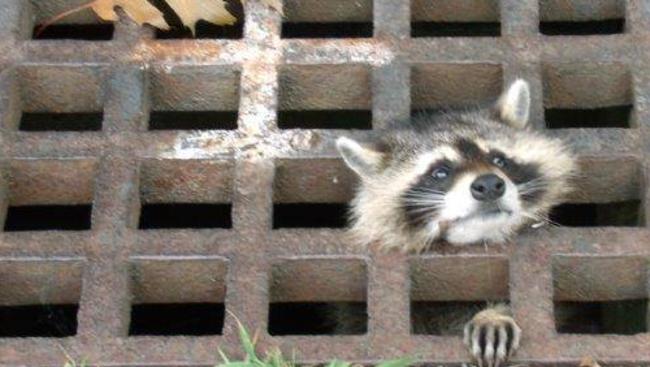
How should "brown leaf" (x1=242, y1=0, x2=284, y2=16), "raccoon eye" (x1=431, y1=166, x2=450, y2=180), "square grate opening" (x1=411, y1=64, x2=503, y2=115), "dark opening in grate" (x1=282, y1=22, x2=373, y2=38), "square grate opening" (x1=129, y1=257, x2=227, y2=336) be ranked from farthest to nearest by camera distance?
"dark opening in grate" (x1=282, y1=22, x2=373, y2=38) → "brown leaf" (x1=242, y1=0, x2=284, y2=16) → "square grate opening" (x1=411, y1=64, x2=503, y2=115) → "raccoon eye" (x1=431, y1=166, x2=450, y2=180) → "square grate opening" (x1=129, y1=257, x2=227, y2=336)

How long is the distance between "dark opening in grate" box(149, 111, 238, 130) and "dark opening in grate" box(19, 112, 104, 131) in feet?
0.59

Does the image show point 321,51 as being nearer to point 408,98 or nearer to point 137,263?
point 408,98

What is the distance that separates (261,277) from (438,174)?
58cm

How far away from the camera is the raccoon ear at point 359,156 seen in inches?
115

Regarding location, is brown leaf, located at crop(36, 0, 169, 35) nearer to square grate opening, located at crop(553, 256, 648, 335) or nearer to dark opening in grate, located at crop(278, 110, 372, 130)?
dark opening in grate, located at crop(278, 110, 372, 130)

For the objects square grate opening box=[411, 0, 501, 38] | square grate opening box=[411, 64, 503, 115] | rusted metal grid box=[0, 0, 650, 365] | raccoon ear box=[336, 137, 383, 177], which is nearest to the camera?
rusted metal grid box=[0, 0, 650, 365]

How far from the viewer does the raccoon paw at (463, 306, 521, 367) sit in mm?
2617

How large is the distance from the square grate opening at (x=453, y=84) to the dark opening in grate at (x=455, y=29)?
43 cm

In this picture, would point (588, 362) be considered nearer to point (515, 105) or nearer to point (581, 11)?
point (515, 105)

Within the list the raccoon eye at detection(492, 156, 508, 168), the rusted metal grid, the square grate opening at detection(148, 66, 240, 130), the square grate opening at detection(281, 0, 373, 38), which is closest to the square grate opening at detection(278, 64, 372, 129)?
the rusted metal grid

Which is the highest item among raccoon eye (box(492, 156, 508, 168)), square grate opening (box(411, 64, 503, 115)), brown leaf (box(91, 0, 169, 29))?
brown leaf (box(91, 0, 169, 29))

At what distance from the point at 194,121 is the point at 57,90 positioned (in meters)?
0.57

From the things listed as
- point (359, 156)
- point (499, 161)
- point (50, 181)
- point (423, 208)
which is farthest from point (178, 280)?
point (499, 161)

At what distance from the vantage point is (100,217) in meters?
2.85
